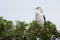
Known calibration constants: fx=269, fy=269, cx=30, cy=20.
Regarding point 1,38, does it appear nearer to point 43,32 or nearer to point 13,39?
point 13,39

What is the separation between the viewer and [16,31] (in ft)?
32.1

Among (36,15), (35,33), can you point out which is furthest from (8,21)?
(36,15)

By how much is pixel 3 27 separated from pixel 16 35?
0.62 metres

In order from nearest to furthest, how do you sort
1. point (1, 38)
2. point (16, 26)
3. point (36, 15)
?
point (1, 38), point (16, 26), point (36, 15)

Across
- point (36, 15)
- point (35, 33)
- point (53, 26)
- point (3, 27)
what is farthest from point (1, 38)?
point (36, 15)

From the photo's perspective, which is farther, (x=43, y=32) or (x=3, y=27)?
(x=43, y=32)

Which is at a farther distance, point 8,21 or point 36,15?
point 36,15

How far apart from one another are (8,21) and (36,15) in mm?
4638

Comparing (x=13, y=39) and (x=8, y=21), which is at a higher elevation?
(x=8, y=21)

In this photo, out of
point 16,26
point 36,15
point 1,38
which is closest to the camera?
point 1,38

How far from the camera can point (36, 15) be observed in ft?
46.5

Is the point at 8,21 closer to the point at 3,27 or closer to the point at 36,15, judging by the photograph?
the point at 3,27

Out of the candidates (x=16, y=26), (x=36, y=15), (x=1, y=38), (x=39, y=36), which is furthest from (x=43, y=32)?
(x=36, y=15)

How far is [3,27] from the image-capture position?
30.9ft
